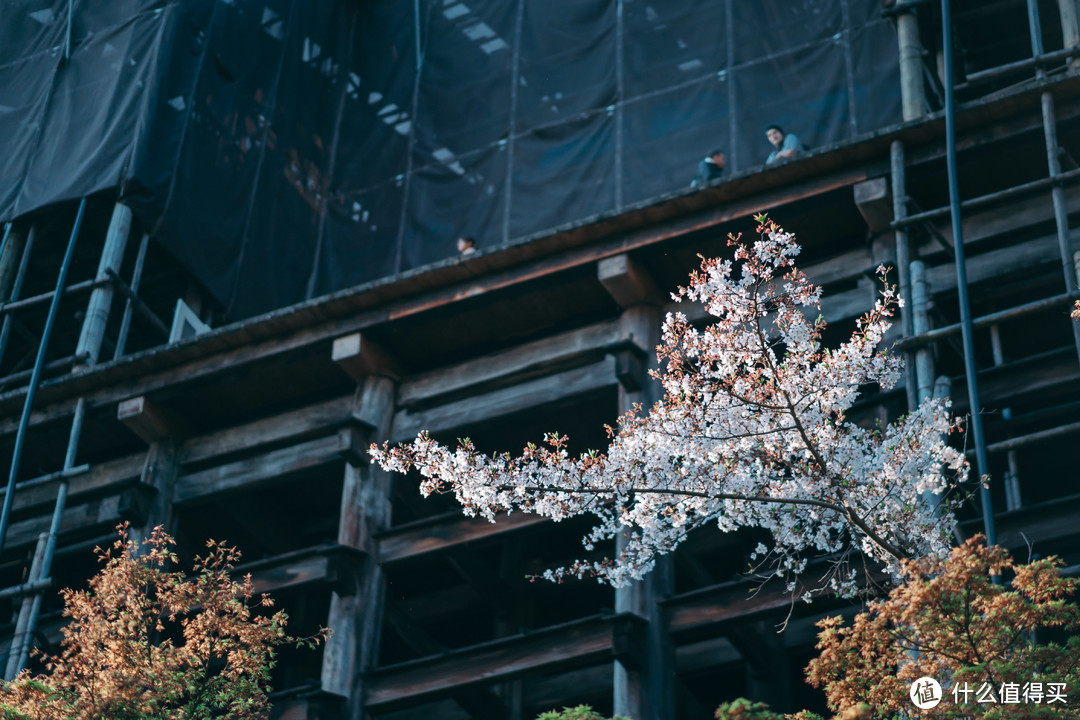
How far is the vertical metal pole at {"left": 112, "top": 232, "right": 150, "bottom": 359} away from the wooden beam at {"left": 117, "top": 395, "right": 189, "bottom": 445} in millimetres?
1376

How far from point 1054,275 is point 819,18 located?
7.17 meters

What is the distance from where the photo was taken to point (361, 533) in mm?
15102

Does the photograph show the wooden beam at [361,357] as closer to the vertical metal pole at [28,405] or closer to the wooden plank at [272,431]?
the wooden plank at [272,431]

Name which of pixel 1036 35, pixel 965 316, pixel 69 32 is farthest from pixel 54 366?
pixel 1036 35

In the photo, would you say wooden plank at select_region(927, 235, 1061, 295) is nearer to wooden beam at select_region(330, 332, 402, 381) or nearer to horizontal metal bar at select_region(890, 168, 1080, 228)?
horizontal metal bar at select_region(890, 168, 1080, 228)

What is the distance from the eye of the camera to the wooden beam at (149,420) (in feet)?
55.6

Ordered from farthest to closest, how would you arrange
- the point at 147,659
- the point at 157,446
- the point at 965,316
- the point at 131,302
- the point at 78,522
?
the point at 131,302 → the point at 157,446 → the point at 78,522 → the point at 965,316 → the point at 147,659

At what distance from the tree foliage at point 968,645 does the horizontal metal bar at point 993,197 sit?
5.80 meters

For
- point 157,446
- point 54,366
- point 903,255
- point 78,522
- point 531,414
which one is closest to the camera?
point 903,255

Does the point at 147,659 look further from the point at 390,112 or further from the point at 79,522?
the point at 390,112

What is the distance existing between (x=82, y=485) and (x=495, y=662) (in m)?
6.67

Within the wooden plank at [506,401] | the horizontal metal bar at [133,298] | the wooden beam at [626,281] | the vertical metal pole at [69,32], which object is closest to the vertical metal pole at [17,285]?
the horizontal metal bar at [133,298]

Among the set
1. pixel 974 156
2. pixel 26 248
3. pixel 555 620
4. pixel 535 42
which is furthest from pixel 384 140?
pixel 974 156

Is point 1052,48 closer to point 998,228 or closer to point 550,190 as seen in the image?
point 998,228
